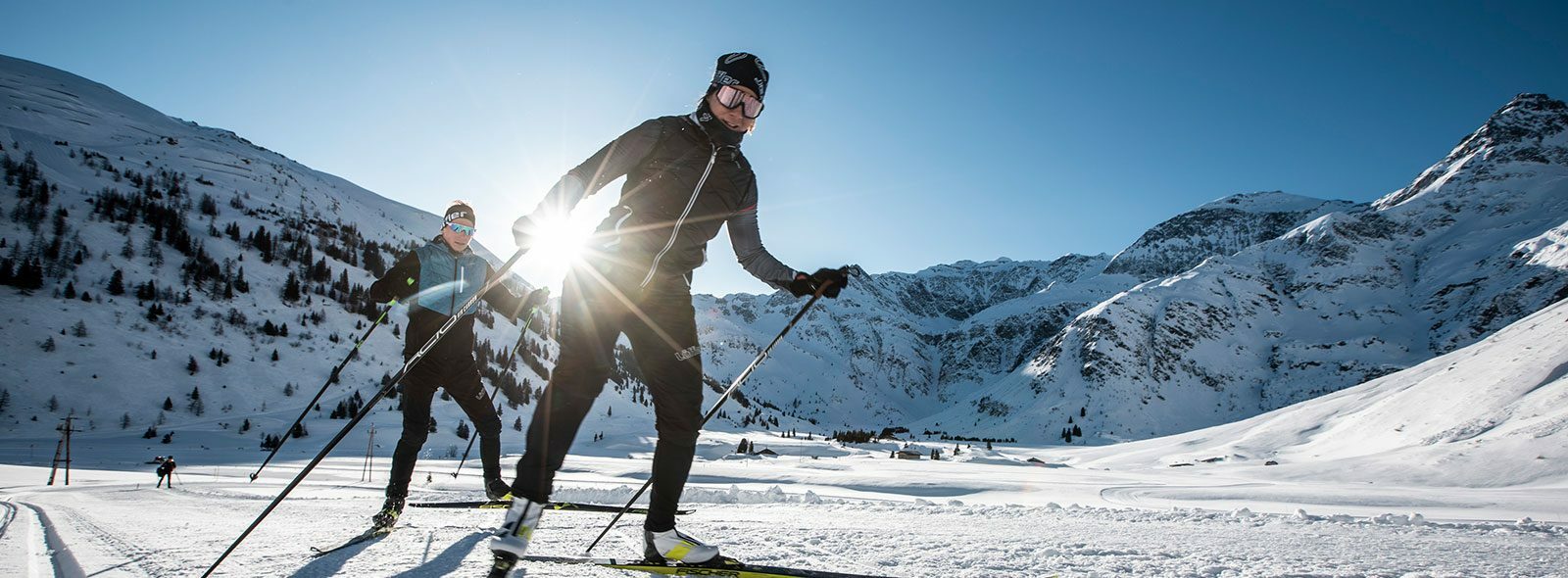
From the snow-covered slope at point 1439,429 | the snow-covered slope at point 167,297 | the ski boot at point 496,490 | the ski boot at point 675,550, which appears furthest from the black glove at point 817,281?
the snow-covered slope at point 167,297

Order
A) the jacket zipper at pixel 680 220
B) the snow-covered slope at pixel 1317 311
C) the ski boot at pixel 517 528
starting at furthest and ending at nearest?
A: 1. the snow-covered slope at pixel 1317 311
2. the jacket zipper at pixel 680 220
3. the ski boot at pixel 517 528

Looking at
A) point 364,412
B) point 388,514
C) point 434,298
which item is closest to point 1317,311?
point 434,298

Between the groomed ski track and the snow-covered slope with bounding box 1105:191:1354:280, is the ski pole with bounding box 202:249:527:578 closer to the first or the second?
the groomed ski track

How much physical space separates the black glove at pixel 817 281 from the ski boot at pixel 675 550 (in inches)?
49.3

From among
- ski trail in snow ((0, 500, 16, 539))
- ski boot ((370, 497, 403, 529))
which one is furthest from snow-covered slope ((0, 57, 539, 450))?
ski boot ((370, 497, 403, 529))

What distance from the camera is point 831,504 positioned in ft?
17.8

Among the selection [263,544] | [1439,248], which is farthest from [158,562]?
[1439,248]

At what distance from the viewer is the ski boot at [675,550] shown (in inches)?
93.8

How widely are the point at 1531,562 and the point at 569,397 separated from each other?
14.6 ft

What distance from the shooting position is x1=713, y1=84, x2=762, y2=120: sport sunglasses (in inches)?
111

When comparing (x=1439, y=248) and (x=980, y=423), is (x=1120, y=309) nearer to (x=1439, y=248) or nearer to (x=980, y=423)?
(x=980, y=423)

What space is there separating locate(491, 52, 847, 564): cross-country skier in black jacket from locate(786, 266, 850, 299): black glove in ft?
1.66

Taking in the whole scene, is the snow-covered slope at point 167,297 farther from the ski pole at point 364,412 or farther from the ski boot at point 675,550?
the ski boot at point 675,550

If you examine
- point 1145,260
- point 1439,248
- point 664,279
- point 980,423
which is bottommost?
point 980,423
